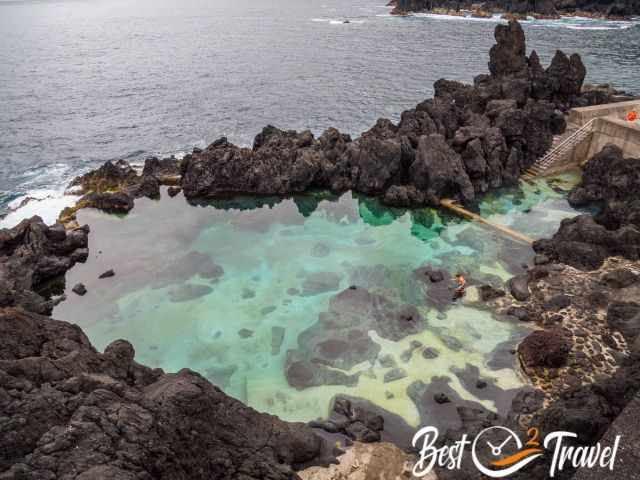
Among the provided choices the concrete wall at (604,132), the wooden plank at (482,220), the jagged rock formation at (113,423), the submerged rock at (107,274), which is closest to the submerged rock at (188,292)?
the submerged rock at (107,274)

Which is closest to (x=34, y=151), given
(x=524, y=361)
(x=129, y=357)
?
(x=129, y=357)

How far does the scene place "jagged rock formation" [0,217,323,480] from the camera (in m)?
16.0

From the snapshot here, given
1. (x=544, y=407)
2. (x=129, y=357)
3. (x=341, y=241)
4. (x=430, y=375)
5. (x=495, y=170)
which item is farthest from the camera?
(x=495, y=170)

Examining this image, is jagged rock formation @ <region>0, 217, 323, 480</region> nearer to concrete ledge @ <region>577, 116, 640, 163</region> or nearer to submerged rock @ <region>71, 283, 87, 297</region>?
submerged rock @ <region>71, 283, 87, 297</region>

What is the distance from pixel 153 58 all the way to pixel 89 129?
64.3 meters

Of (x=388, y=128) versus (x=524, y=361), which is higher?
(x=388, y=128)

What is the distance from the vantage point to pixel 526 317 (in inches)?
1366

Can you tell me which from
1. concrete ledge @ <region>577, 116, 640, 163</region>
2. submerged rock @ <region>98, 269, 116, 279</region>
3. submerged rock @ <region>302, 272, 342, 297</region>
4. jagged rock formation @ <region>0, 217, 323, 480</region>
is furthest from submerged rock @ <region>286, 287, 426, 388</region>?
concrete ledge @ <region>577, 116, 640, 163</region>

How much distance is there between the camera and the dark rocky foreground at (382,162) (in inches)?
2093

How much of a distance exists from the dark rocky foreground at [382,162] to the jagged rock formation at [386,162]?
0.37ft

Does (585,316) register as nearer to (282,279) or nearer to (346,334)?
(346,334)

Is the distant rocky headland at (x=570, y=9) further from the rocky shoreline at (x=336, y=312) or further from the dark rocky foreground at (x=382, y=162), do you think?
the dark rocky foreground at (x=382, y=162)

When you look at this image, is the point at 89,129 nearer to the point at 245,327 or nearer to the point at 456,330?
the point at 245,327

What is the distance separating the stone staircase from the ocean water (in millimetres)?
29468
